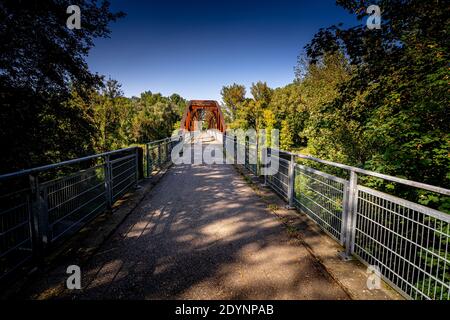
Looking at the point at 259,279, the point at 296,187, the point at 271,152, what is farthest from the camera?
the point at 271,152

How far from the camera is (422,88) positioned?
151 inches

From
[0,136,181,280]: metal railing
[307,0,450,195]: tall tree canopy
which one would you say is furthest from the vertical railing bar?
[0,136,181,280]: metal railing

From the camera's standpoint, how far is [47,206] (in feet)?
9.06

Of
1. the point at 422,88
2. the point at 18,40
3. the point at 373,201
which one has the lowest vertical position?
the point at 373,201

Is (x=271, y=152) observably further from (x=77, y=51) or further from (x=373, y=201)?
(x=77, y=51)

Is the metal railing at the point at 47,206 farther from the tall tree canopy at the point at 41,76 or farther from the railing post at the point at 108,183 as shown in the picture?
the tall tree canopy at the point at 41,76

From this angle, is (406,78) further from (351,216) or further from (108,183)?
(108,183)

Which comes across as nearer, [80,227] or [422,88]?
[80,227]

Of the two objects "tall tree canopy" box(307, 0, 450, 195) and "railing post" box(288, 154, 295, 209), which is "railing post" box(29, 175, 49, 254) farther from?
"tall tree canopy" box(307, 0, 450, 195)

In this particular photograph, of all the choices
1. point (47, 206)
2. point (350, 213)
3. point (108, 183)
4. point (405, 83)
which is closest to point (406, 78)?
point (405, 83)

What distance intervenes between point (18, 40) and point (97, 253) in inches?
211

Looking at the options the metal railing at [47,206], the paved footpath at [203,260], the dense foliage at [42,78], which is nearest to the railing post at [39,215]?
the metal railing at [47,206]

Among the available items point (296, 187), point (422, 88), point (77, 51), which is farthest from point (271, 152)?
point (77, 51)

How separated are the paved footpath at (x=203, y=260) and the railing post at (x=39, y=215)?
58cm
